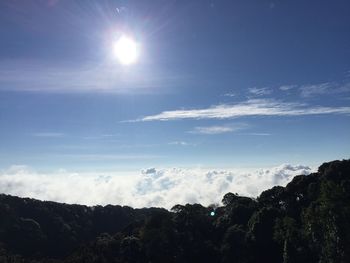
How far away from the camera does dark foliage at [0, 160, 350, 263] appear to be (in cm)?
3928

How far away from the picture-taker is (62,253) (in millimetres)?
88125

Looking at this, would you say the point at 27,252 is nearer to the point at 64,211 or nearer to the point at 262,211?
the point at 64,211

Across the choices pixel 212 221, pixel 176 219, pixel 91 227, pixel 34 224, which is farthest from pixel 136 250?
pixel 91 227

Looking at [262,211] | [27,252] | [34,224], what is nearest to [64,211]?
[34,224]

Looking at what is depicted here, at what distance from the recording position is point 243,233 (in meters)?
58.2

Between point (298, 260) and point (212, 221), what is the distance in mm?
26819

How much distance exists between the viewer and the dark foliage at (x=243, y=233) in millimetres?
39281

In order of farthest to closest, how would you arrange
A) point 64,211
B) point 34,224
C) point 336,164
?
point 64,211 < point 34,224 < point 336,164

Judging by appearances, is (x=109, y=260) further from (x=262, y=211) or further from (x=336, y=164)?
(x=336, y=164)

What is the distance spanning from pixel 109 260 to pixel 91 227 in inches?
1885

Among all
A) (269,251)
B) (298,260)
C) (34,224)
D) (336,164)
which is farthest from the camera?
(34,224)

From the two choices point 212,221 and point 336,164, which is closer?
point 336,164

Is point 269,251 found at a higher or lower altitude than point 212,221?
lower

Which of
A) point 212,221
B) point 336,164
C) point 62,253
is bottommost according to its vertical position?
point 62,253
